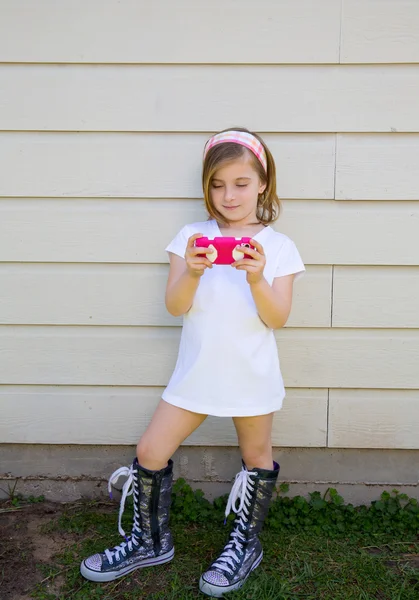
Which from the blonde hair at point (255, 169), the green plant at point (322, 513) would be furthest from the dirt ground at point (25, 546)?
the blonde hair at point (255, 169)

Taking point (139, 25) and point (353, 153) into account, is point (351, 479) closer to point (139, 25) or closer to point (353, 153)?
point (353, 153)

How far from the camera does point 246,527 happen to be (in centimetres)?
237

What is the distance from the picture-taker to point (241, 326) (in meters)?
2.18

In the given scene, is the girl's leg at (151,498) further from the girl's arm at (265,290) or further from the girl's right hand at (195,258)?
the girl's right hand at (195,258)

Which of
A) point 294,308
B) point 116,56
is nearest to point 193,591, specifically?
point 294,308

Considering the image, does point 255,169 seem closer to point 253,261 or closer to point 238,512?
point 253,261

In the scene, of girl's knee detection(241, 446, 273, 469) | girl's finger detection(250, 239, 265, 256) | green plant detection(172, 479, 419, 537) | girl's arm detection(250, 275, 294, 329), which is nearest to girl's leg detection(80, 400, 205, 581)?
girl's knee detection(241, 446, 273, 469)

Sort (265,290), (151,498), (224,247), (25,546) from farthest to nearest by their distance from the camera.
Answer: (25,546)
(151,498)
(265,290)
(224,247)

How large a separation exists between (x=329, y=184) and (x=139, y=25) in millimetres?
976

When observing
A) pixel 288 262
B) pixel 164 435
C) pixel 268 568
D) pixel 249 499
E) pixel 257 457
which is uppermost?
pixel 288 262

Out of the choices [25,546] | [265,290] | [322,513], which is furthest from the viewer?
[322,513]

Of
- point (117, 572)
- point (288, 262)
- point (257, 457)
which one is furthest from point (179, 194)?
point (117, 572)

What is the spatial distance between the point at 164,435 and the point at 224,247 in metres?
0.75

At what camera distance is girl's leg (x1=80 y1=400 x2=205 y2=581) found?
2.24 meters
